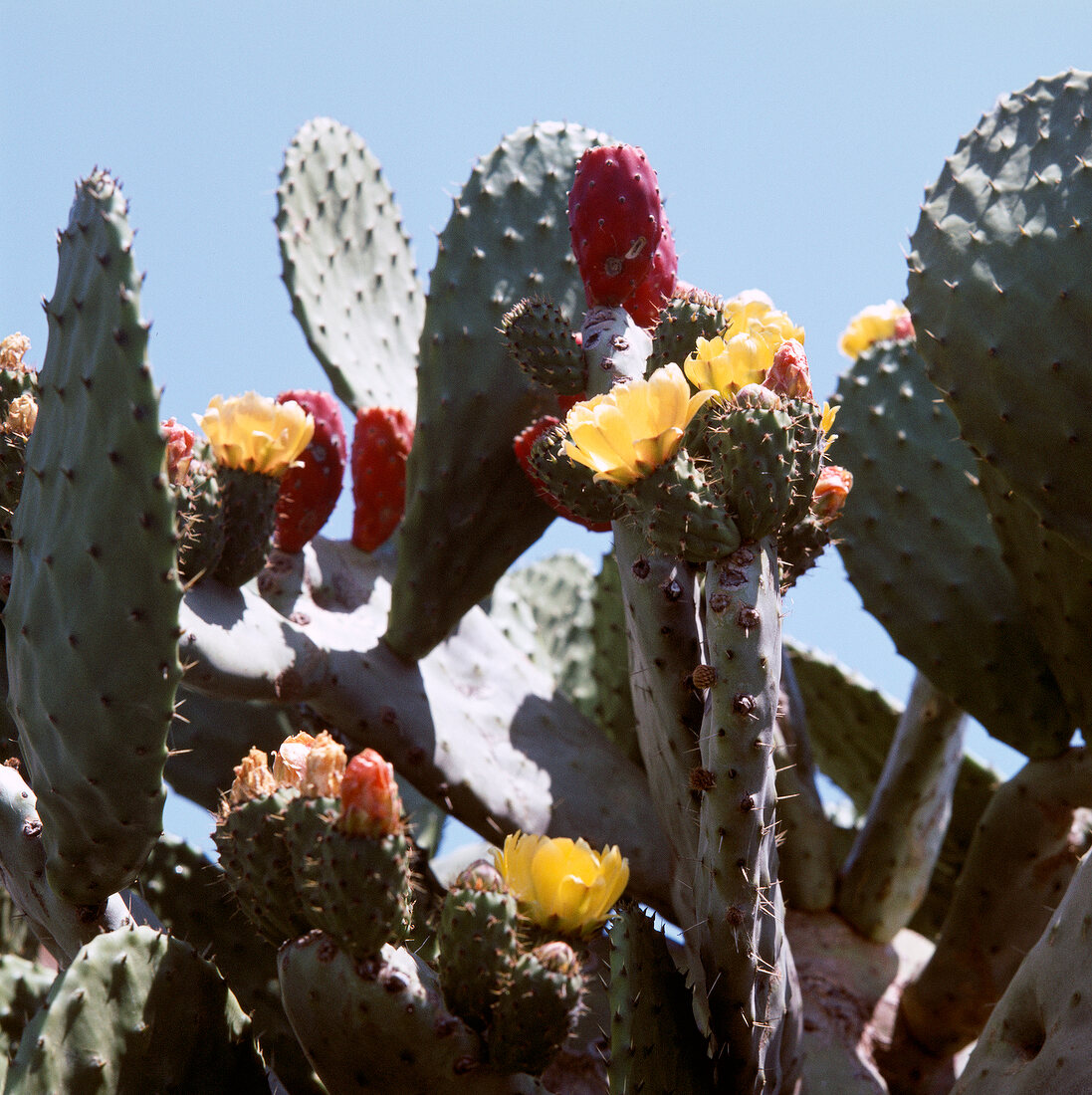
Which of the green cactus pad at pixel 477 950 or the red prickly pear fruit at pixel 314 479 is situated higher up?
the red prickly pear fruit at pixel 314 479

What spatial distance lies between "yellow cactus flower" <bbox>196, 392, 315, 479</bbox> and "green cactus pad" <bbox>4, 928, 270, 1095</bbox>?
0.69 m

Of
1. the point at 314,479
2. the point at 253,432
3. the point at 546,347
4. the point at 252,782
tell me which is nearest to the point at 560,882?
the point at 252,782

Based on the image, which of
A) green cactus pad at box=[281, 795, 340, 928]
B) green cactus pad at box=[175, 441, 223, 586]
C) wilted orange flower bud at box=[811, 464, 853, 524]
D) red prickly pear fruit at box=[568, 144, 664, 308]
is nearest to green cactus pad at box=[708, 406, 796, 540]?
wilted orange flower bud at box=[811, 464, 853, 524]

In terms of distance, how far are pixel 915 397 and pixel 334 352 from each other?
1.12 metres

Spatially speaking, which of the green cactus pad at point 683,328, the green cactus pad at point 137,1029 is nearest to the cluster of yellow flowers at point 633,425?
the green cactus pad at point 683,328

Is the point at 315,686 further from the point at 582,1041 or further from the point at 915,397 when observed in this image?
the point at 915,397

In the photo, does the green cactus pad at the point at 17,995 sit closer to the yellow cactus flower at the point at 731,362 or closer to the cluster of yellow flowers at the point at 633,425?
the cluster of yellow flowers at the point at 633,425

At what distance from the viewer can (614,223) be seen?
1712 mm

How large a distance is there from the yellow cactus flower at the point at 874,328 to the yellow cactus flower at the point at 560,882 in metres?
1.46

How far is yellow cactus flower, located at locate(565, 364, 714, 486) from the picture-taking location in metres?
1.33

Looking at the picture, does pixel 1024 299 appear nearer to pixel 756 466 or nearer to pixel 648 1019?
pixel 756 466

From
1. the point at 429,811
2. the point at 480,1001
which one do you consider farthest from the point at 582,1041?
the point at 429,811

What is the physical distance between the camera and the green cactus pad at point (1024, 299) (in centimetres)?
171

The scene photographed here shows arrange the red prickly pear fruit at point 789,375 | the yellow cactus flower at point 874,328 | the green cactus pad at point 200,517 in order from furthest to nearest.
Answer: the yellow cactus flower at point 874,328 < the green cactus pad at point 200,517 < the red prickly pear fruit at point 789,375
